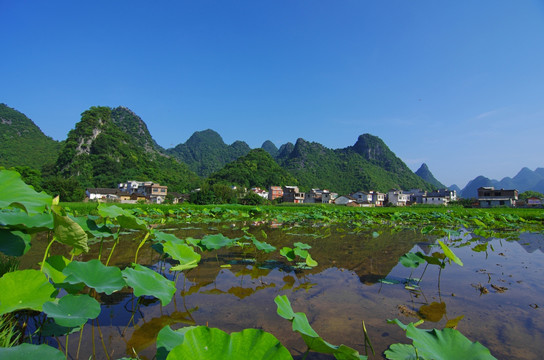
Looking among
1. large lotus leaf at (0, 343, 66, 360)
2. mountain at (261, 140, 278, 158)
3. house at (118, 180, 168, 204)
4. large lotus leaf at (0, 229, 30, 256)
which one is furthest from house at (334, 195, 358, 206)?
mountain at (261, 140, 278, 158)

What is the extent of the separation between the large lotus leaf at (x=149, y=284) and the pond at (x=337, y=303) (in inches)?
11.0

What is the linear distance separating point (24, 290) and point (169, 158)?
88279mm

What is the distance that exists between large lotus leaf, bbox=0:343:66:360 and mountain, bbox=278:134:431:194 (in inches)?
3130

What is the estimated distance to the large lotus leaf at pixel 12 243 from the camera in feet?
5.25

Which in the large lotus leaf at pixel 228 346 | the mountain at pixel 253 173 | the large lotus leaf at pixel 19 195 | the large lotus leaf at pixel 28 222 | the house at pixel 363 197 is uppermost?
the mountain at pixel 253 173

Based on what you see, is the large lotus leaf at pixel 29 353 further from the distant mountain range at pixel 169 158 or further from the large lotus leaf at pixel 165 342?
the distant mountain range at pixel 169 158

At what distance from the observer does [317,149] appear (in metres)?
106

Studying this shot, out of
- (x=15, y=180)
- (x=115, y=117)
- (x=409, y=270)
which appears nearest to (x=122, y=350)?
(x=15, y=180)

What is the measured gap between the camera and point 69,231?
5.67 feet

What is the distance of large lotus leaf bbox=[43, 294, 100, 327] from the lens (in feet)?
3.79

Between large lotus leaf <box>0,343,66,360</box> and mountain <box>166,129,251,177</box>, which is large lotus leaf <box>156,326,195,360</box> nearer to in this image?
large lotus leaf <box>0,343,66,360</box>

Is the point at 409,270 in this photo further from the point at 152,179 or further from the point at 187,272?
the point at 152,179

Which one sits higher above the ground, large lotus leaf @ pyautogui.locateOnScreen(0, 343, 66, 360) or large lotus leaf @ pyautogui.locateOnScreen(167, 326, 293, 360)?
large lotus leaf @ pyautogui.locateOnScreen(167, 326, 293, 360)


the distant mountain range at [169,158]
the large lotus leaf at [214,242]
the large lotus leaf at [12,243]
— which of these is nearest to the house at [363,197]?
the distant mountain range at [169,158]
